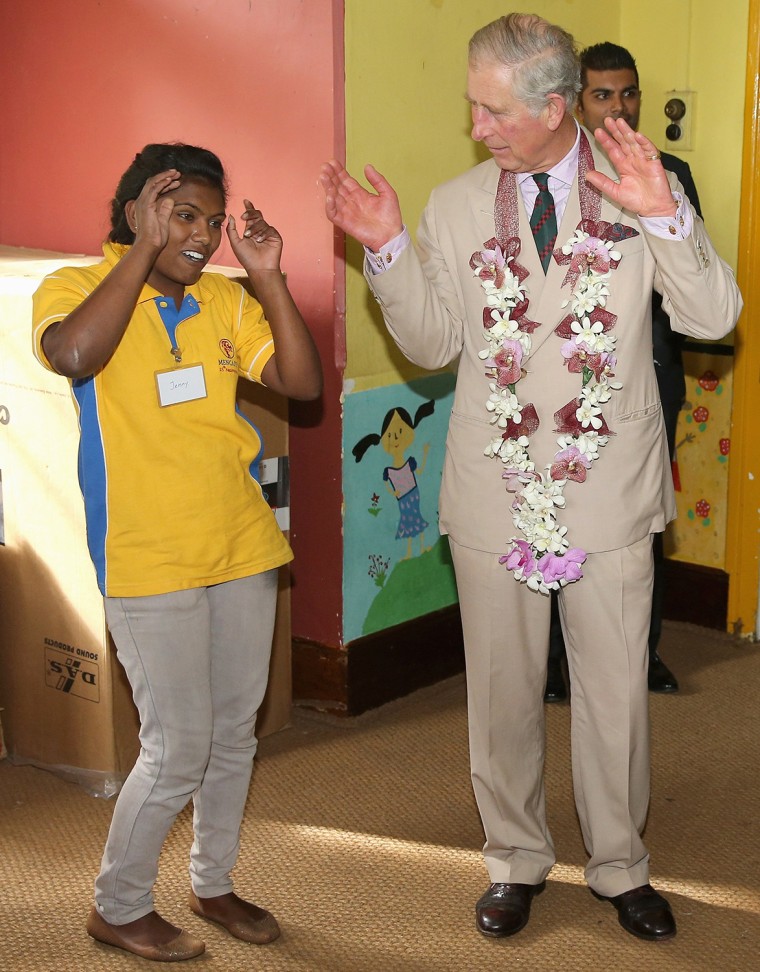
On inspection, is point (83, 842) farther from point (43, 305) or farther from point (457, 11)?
point (457, 11)

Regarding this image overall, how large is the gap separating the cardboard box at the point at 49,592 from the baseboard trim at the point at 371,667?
59 centimetres

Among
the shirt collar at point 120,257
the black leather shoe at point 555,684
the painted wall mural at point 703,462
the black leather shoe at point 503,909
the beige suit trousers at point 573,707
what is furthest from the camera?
the painted wall mural at point 703,462

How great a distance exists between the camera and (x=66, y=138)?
3.76 meters

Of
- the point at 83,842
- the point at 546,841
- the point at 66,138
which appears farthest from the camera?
the point at 66,138

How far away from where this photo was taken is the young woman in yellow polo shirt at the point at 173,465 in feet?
7.00

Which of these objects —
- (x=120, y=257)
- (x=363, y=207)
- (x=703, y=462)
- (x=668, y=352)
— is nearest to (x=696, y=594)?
(x=703, y=462)

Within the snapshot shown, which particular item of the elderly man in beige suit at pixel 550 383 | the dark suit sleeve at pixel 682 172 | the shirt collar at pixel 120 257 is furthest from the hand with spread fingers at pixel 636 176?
the dark suit sleeve at pixel 682 172

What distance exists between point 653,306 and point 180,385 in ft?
5.79

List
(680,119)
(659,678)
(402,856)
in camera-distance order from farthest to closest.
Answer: (680,119), (659,678), (402,856)

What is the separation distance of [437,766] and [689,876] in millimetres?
738

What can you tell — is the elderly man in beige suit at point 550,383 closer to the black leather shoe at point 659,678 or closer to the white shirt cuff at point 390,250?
the white shirt cuff at point 390,250

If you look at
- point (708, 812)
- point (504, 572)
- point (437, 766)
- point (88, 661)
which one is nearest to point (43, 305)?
point (504, 572)

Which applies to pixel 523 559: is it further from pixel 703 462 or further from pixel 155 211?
pixel 703 462

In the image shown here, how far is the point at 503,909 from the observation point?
2.50m
